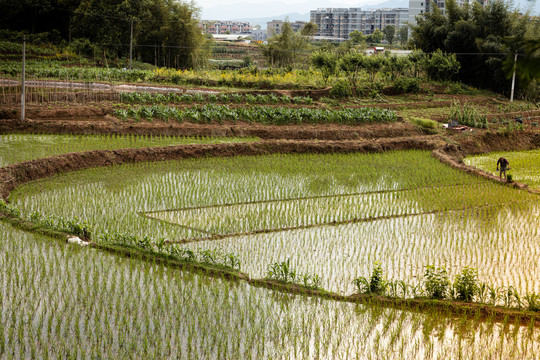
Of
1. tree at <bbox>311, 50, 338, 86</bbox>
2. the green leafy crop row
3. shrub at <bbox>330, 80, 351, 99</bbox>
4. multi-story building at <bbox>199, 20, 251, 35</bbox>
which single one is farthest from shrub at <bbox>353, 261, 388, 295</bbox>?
multi-story building at <bbox>199, 20, 251, 35</bbox>

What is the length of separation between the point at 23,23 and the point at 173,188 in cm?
3230

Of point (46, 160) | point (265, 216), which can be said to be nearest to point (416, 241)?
point (265, 216)

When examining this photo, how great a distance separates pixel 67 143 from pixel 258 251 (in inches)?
302

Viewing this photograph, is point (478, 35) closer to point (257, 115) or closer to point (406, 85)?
point (406, 85)

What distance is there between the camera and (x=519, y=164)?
619 inches

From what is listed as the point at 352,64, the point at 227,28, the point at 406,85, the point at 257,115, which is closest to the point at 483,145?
the point at 257,115

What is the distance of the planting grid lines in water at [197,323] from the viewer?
17.6 ft

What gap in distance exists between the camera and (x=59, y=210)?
9344 mm

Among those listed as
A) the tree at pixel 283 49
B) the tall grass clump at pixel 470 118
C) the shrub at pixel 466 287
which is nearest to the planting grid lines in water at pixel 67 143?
the tall grass clump at pixel 470 118

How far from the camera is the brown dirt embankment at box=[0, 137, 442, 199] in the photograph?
11.2 m

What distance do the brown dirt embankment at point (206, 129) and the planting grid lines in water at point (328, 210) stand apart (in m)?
2.50

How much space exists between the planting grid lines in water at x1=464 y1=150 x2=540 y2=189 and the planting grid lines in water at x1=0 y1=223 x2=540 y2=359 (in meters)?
8.29

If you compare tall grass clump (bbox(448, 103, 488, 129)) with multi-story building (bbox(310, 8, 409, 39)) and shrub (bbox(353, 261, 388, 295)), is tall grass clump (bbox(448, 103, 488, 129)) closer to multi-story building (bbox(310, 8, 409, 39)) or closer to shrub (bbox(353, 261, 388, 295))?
shrub (bbox(353, 261, 388, 295))

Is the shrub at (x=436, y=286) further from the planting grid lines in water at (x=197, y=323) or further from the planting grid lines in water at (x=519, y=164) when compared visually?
the planting grid lines in water at (x=519, y=164)
